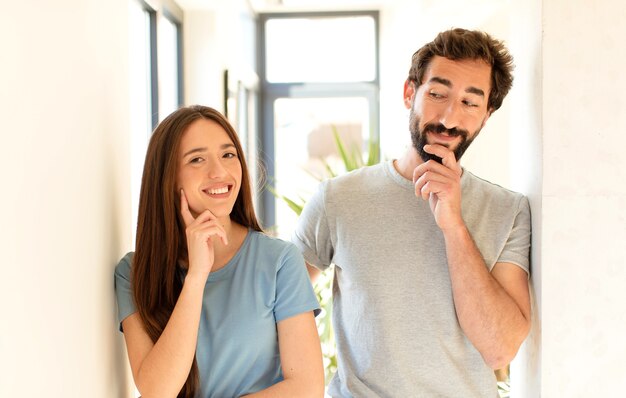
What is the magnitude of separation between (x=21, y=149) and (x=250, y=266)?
652mm

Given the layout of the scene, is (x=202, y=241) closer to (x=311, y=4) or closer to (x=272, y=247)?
(x=272, y=247)

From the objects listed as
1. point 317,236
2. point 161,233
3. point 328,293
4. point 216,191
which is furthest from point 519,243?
point 328,293

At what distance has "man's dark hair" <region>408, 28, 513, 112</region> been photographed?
179cm

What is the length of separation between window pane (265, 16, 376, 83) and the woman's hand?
15.5 feet

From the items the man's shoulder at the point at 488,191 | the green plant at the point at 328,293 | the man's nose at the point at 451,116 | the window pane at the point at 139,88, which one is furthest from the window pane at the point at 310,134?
the man's nose at the point at 451,116

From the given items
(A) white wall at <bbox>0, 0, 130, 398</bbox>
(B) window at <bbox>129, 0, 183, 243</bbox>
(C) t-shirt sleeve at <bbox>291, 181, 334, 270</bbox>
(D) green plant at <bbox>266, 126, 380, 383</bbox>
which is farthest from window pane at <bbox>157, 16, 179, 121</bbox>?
(A) white wall at <bbox>0, 0, 130, 398</bbox>

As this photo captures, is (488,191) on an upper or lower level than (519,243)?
upper

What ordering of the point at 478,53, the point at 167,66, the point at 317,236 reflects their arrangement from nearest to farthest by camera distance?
the point at 478,53 < the point at 317,236 < the point at 167,66

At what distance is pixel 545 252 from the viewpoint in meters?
1.66

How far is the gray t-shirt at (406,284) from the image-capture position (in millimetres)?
1770

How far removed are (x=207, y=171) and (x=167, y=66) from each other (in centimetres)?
241

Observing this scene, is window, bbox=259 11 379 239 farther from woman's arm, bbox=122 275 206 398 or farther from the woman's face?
woman's arm, bbox=122 275 206 398

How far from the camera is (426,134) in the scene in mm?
1806

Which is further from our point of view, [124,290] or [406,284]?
[406,284]
